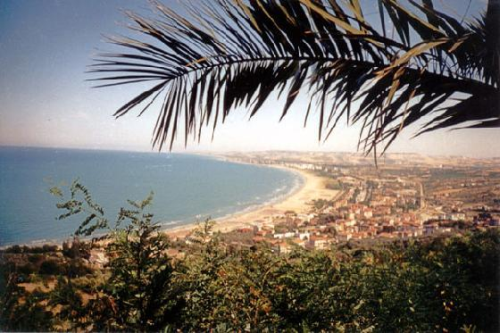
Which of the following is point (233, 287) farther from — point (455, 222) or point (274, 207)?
point (455, 222)

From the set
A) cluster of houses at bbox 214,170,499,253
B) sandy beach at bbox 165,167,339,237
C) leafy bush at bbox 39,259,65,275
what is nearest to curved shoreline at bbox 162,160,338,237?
sandy beach at bbox 165,167,339,237

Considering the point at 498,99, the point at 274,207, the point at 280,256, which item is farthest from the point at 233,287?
the point at 274,207

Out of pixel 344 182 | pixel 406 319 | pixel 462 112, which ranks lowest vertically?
pixel 406 319

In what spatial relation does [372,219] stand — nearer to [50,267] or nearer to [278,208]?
[278,208]

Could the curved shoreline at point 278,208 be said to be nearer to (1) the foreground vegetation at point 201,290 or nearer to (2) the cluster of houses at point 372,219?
(2) the cluster of houses at point 372,219

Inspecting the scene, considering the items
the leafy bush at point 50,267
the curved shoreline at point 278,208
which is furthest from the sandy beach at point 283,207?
the leafy bush at point 50,267

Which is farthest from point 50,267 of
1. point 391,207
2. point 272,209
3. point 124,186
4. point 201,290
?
point 391,207
